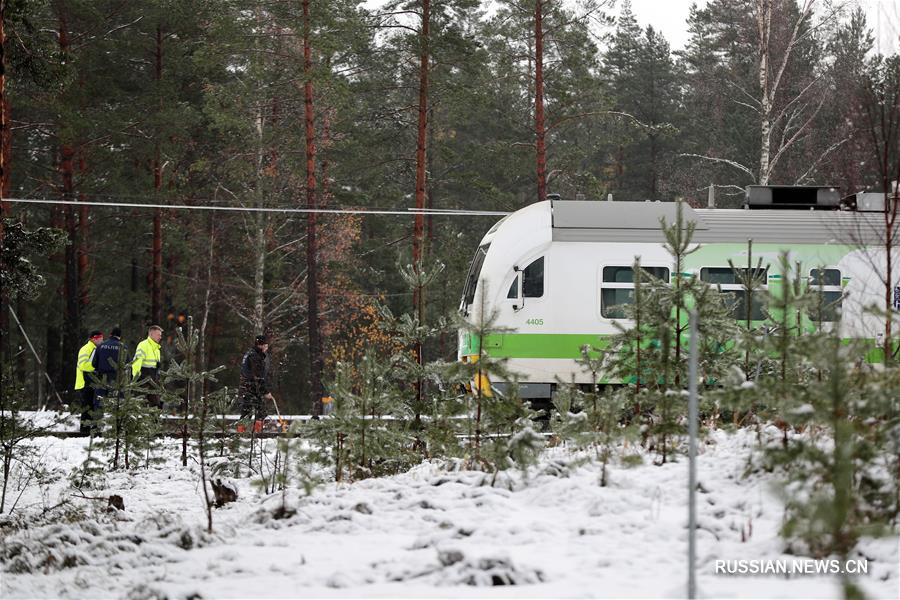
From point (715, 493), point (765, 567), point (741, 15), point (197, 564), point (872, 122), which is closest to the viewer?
point (765, 567)

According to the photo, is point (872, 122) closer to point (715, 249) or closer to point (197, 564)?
point (715, 249)

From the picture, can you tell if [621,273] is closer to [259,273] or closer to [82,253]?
[259,273]

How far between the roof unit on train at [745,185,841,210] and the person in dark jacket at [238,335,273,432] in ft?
25.6

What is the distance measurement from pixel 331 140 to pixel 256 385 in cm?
1537

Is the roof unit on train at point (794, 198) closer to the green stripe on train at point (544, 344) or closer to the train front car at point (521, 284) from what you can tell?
the train front car at point (521, 284)

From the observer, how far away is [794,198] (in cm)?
1570

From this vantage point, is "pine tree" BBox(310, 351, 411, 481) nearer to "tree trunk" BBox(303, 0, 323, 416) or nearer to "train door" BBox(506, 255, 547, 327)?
"train door" BBox(506, 255, 547, 327)

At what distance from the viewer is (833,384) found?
16.3ft

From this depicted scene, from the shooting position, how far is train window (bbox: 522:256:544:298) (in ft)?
48.8

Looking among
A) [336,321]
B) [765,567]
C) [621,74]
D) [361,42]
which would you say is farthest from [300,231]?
[765,567]

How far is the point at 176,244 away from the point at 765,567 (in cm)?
2740

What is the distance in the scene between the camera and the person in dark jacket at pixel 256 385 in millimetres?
12281

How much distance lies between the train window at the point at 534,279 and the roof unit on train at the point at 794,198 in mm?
3554

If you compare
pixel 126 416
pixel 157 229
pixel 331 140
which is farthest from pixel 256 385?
pixel 157 229
